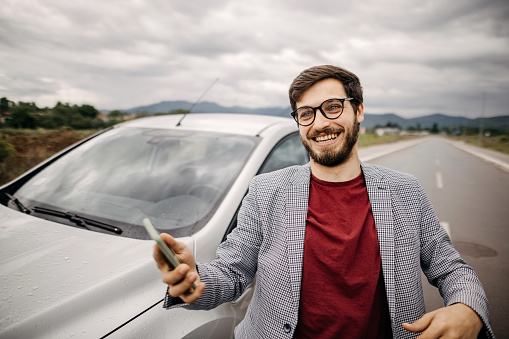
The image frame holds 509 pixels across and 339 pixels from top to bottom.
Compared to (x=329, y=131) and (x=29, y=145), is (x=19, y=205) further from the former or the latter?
(x=29, y=145)

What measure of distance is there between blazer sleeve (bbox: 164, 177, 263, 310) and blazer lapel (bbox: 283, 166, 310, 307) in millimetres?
159

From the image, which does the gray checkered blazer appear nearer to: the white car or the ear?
the white car

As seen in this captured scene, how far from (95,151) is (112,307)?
1.53m

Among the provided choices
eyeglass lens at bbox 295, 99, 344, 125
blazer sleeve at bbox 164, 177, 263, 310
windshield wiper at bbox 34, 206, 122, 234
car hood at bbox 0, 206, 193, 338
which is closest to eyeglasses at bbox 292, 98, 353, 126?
eyeglass lens at bbox 295, 99, 344, 125

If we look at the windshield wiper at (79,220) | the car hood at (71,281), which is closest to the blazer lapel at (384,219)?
the car hood at (71,281)

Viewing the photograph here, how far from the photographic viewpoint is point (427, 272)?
1441 millimetres

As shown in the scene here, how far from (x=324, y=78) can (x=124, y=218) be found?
1385 mm

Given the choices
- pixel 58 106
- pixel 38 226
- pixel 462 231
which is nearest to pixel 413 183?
pixel 38 226

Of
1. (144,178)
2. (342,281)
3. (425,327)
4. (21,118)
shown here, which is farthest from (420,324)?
(21,118)

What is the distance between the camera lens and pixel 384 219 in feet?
4.55

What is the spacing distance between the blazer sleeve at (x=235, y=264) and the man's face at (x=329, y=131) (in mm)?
374

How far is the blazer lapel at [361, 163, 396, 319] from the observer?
1.28 meters

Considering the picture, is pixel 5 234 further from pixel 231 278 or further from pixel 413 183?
pixel 413 183

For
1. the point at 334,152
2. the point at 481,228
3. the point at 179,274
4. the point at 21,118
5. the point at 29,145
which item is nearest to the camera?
the point at 179,274
